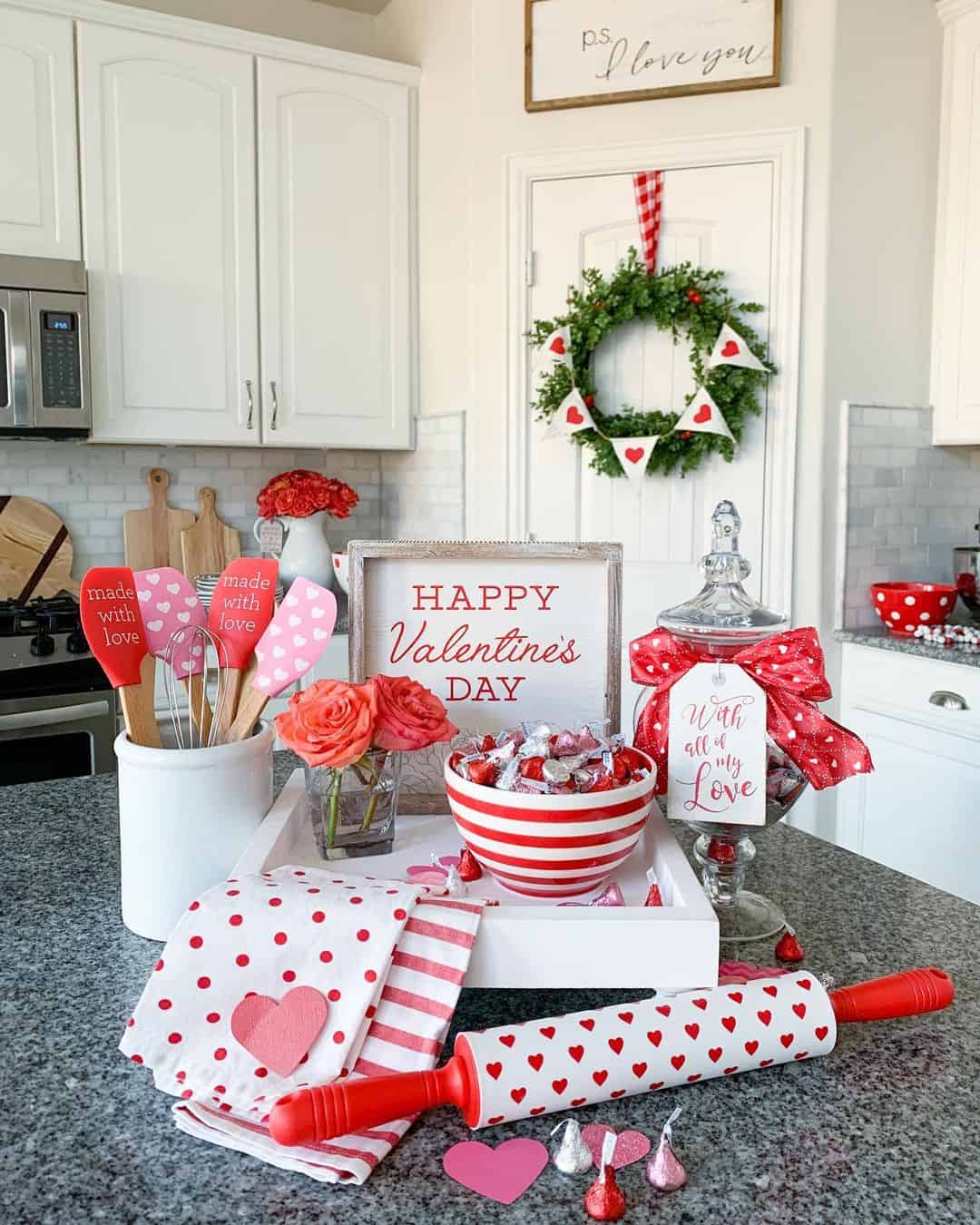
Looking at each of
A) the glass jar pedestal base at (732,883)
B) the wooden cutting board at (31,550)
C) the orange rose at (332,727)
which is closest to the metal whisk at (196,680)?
the orange rose at (332,727)

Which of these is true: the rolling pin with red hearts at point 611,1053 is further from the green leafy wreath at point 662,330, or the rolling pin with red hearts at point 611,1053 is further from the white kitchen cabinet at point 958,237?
the white kitchen cabinet at point 958,237

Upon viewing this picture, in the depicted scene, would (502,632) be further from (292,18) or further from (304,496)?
(292,18)

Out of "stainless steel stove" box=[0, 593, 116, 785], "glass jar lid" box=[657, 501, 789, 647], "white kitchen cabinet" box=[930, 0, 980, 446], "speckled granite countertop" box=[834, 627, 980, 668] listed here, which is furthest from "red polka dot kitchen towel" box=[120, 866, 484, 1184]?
"white kitchen cabinet" box=[930, 0, 980, 446]

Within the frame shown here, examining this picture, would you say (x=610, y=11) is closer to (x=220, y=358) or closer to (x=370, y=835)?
(x=220, y=358)

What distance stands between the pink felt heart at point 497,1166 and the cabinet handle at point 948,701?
212cm

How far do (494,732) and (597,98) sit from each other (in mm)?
2335

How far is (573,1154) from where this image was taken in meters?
0.60

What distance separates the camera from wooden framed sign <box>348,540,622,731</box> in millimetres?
1045

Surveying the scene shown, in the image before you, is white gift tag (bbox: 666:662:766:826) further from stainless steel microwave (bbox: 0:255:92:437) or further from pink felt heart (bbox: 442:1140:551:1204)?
stainless steel microwave (bbox: 0:255:92:437)

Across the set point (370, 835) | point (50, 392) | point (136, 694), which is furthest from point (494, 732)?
point (50, 392)

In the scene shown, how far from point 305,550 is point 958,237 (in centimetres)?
201

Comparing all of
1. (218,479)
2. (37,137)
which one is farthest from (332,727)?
(218,479)

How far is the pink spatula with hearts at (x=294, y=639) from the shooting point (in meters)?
0.88

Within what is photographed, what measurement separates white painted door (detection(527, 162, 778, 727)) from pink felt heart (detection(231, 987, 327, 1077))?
213 centimetres
